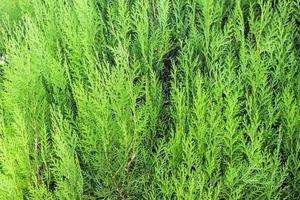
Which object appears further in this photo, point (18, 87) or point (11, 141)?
point (18, 87)

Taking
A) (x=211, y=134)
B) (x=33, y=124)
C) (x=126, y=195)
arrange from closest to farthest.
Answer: (x=211, y=134), (x=126, y=195), (x=33, y=124)

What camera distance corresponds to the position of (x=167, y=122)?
2445 millimetres

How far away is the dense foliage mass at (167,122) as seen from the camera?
202 centimetres

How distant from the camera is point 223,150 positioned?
2.12 m

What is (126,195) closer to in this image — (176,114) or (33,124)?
(176,114)

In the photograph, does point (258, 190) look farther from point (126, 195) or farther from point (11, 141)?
point (11, 141)

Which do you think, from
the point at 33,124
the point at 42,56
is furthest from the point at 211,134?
the point at 42,56

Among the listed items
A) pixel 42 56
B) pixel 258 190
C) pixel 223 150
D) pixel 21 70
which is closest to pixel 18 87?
pixel 21 70

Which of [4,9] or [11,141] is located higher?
[4,9]

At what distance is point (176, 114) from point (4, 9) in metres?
2.35

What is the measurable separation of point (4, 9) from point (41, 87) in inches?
59.7

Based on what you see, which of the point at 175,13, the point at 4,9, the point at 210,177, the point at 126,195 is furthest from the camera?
the point at 4,9

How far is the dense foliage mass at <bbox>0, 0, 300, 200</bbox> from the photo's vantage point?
2016 mm

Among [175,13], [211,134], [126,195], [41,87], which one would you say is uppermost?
[175,13]
